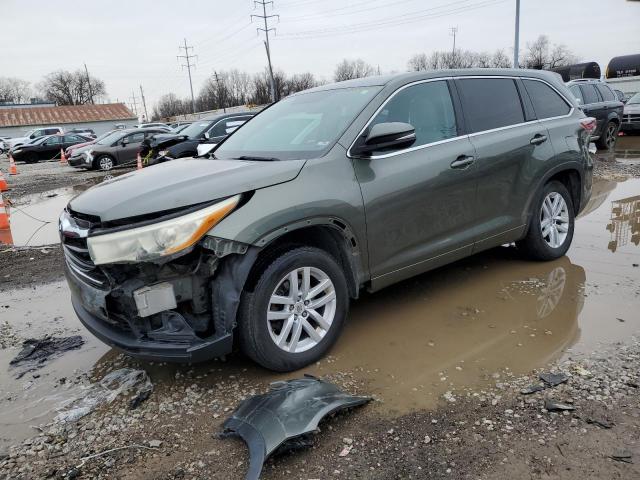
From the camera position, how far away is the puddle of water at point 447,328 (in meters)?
3.17

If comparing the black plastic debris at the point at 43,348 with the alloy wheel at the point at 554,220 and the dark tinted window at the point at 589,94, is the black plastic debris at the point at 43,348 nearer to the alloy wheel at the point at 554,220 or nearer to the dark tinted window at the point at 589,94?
the alloy wheel at the point at 554,220

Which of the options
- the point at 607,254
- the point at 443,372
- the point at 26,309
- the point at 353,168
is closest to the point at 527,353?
the point at 443,372

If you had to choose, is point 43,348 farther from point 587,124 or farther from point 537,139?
point 587,124

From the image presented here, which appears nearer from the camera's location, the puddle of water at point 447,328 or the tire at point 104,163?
the puddle of water at point 447,328

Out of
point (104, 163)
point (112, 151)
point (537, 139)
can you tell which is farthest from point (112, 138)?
point (537, 139)

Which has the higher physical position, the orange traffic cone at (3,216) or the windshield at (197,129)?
the windshield at (197,129)

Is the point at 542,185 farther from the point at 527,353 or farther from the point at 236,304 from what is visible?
the point at 236,304

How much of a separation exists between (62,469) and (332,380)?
1.53 meters

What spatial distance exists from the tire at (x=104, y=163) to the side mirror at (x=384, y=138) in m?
17.1

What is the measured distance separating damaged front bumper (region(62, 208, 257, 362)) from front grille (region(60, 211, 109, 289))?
12mm

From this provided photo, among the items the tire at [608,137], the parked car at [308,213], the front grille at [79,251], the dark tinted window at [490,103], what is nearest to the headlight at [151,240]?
the parked car at [308,213]

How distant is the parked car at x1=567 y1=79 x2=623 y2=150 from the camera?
13.3 meters

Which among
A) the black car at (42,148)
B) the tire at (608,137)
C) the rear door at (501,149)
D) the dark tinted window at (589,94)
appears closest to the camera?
the rear door at (501,149)

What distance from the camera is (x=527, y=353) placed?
3398 millimetres
